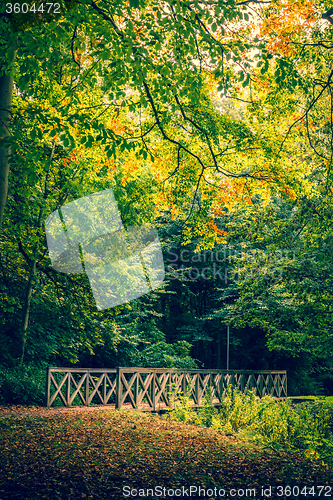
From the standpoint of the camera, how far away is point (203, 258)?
990 inches

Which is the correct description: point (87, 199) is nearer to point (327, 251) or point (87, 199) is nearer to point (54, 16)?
point (327, 251)

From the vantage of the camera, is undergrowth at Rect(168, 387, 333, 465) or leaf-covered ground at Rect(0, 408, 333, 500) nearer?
leaf-covered ground at Rect(0, 408, 333, 500)

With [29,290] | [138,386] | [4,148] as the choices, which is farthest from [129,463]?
[138,386]

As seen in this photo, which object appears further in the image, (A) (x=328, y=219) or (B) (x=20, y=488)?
(A) (x=328, y=219)

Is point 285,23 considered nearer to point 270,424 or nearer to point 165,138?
point 165,138

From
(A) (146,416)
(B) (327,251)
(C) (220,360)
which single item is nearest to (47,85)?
(A) (146,416)

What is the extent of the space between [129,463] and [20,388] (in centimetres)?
677

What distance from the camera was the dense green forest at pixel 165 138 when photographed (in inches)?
197

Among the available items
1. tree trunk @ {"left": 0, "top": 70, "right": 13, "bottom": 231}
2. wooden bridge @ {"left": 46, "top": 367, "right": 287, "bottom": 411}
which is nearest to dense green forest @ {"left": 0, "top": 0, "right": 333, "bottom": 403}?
tree trunk @ {"left": 0, "top": 70, "right": 13, "bottom": 231}

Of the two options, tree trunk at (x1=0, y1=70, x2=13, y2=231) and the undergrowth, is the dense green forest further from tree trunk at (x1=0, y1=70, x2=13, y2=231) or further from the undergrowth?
the undergrowth

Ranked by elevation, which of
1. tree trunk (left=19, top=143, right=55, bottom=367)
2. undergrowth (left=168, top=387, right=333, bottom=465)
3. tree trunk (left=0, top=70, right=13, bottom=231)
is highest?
tree trunk (left=0, top=70, right=13, bottom=231)

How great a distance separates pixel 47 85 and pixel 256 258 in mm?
8673

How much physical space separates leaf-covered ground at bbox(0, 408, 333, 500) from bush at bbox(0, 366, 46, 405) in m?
3.48

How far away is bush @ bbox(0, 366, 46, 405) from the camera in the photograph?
10766 millimetres
